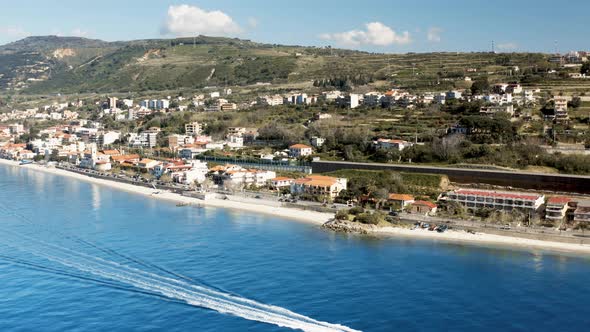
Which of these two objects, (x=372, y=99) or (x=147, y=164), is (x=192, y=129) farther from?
(x=372, y=99)

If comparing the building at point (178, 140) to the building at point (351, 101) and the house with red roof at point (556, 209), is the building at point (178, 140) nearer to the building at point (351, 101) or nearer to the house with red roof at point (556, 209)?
the building at point (351, 101)

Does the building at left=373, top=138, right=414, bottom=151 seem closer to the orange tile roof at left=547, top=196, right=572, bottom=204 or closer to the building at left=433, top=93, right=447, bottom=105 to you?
the building at left=433, top=93, right=447, bottom=105

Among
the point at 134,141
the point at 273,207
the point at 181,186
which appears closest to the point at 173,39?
the point at 134,141

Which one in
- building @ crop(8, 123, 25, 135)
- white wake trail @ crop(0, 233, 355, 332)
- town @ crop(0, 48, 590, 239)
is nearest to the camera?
white wake trail @ crop(0, 233, 355, 332)

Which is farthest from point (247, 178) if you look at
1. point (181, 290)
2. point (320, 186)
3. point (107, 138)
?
point (107, 138)

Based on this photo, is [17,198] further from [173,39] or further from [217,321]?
[173,39]

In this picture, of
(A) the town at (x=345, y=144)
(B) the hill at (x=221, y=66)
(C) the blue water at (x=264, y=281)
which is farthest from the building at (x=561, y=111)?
(C) the blue water at (x=264, y=281)

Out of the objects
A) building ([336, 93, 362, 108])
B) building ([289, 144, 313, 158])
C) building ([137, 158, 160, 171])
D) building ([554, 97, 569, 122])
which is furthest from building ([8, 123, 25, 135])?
building ([554, 97, 569, 122])
